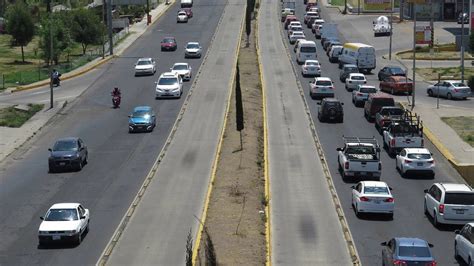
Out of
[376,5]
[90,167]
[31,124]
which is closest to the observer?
[90,167]

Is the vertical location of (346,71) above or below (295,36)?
below

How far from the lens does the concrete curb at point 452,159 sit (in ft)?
154

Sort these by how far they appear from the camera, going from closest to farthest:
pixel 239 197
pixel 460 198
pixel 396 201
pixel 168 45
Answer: pixel 460 198 → pixel 239 197 → pixel 396 201 → pixel 168 45

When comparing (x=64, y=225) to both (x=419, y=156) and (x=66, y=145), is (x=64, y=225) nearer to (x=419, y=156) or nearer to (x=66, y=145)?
(x=66, y=145)

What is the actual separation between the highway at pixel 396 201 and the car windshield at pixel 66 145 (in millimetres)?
12663

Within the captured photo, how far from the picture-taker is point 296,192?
43094 millimetres

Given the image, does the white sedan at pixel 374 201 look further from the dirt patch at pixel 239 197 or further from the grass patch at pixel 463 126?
the grass patch at pixel 463 126

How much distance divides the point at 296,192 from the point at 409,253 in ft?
45.5

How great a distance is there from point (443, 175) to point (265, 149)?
997 centimetres

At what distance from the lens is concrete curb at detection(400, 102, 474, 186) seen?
46938 mm

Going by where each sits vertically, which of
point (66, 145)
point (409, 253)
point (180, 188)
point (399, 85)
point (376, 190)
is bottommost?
point (180, 188)

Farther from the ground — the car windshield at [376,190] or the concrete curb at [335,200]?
the car windshield at [376,190]

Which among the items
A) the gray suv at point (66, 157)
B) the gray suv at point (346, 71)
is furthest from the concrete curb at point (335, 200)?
the gray suv at point (66, 157)

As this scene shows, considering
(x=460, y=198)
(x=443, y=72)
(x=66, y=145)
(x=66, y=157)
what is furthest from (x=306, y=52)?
(x=460, y=198)
